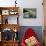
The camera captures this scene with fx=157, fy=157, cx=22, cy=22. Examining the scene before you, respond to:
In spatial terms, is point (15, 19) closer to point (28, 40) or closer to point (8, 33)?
point (8, 33)

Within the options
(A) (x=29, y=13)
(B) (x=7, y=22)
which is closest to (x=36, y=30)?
(A) (x=29, y=13)

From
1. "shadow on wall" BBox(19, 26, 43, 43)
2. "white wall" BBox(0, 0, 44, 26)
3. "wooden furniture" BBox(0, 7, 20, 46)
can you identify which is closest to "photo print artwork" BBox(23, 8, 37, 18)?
"white wall" BBox(0, 0, 44, 26)

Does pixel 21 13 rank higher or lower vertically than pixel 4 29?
higher

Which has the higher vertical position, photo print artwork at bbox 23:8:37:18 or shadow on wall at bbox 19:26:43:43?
photo print artwork at bbox 23:8:37:18

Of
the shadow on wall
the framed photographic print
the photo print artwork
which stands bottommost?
the shadow on wall

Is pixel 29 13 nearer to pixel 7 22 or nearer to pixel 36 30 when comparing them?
pixel 36 30

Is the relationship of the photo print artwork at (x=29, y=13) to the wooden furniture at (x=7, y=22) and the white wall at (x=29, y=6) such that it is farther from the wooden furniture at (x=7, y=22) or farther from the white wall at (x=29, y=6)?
the wooden furniture at (x=7, y=22)

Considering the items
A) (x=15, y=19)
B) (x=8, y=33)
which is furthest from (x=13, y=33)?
(x=15, y=19)

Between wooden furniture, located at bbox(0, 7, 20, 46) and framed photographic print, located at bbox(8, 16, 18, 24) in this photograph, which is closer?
wooden furniture, located at bbox(0, 7, 20, 46)

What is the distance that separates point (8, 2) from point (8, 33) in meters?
1.12

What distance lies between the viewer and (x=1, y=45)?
215 inches

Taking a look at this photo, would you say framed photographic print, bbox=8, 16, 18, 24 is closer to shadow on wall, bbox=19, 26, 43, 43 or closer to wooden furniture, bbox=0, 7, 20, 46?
wooden furniture, bbox=0, 7, 20, 46

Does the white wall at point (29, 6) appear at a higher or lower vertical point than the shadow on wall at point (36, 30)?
higher

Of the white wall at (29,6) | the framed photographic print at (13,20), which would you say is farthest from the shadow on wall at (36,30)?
the framed photographic print at (13,20)
